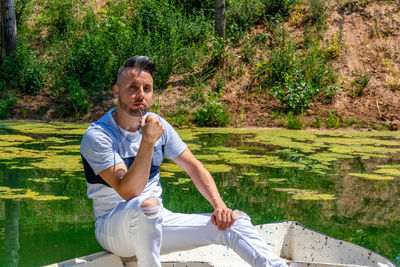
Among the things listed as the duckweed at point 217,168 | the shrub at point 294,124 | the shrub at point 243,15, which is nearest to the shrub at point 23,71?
the shrub at point 243,15

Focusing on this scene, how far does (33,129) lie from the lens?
9.68 meters

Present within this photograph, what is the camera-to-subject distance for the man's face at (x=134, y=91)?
9.83ft

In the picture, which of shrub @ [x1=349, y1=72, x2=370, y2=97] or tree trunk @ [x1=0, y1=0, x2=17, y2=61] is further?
tree trunk @ [x1=0, y1=0, x2=17, y2=61]

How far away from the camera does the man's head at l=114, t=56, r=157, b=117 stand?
2996 mm

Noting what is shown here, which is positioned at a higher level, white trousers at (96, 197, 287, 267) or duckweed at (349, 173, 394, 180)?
white trousers at (96, 197, 287, 267)

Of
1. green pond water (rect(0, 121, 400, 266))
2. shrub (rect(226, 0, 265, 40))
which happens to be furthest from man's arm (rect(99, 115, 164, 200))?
shrub (rect(226, 0, 265, 40))

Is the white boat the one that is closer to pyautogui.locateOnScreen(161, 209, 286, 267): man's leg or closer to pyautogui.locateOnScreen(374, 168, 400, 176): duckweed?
pyautogui.locateOnScreen(161, 209, 286, 267): man's leg

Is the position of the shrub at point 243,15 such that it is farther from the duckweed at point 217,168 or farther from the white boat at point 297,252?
the white boat at point 297,252

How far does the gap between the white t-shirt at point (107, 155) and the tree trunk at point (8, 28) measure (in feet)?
Result: 32.2

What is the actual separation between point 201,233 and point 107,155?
2.02 ft

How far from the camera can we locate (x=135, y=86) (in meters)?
3.02

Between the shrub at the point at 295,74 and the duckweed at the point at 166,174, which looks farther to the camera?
the shrub at the point at 295,74

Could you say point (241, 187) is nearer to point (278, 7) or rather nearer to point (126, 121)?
point (126, 121)

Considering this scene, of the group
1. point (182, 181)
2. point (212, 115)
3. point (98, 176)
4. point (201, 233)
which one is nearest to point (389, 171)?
point (182, 181)
